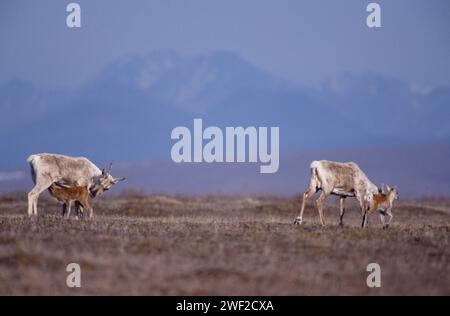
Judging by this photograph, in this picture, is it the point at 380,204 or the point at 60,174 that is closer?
the point at 380,204

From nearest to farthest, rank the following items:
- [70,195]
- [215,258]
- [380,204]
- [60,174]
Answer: [215,258]
[70,195]
[380,204]
[60,174]

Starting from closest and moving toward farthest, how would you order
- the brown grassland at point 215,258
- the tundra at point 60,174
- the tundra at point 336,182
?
the brown grassland at point 215,258
the tundra at point 336,182
the tundra at point 60,174

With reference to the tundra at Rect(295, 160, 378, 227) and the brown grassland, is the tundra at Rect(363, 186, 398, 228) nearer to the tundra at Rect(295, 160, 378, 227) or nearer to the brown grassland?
the tundra at Rect(295, 160, 378, 227)

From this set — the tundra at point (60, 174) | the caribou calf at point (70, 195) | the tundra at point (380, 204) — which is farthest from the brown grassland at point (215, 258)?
the tundra at point (60, 174)

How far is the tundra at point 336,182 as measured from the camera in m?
28.1

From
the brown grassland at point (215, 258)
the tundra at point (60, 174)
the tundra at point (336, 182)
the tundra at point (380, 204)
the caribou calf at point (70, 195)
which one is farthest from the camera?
the tundra at point (60, 174)

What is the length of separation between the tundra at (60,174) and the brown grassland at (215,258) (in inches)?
54.8

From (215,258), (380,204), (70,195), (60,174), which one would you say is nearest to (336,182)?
(380,204)

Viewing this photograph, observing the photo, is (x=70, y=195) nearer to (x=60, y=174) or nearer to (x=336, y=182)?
(x=60, y=174)

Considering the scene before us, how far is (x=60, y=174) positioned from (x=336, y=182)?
8.40 m

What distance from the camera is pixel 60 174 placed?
28.7 meters

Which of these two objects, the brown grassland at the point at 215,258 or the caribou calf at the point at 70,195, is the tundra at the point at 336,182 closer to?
the brown grassland at the point at 215,258

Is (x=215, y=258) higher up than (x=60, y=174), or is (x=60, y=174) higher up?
(x=60, y=174)

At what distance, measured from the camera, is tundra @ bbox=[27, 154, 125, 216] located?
92.8 ft
